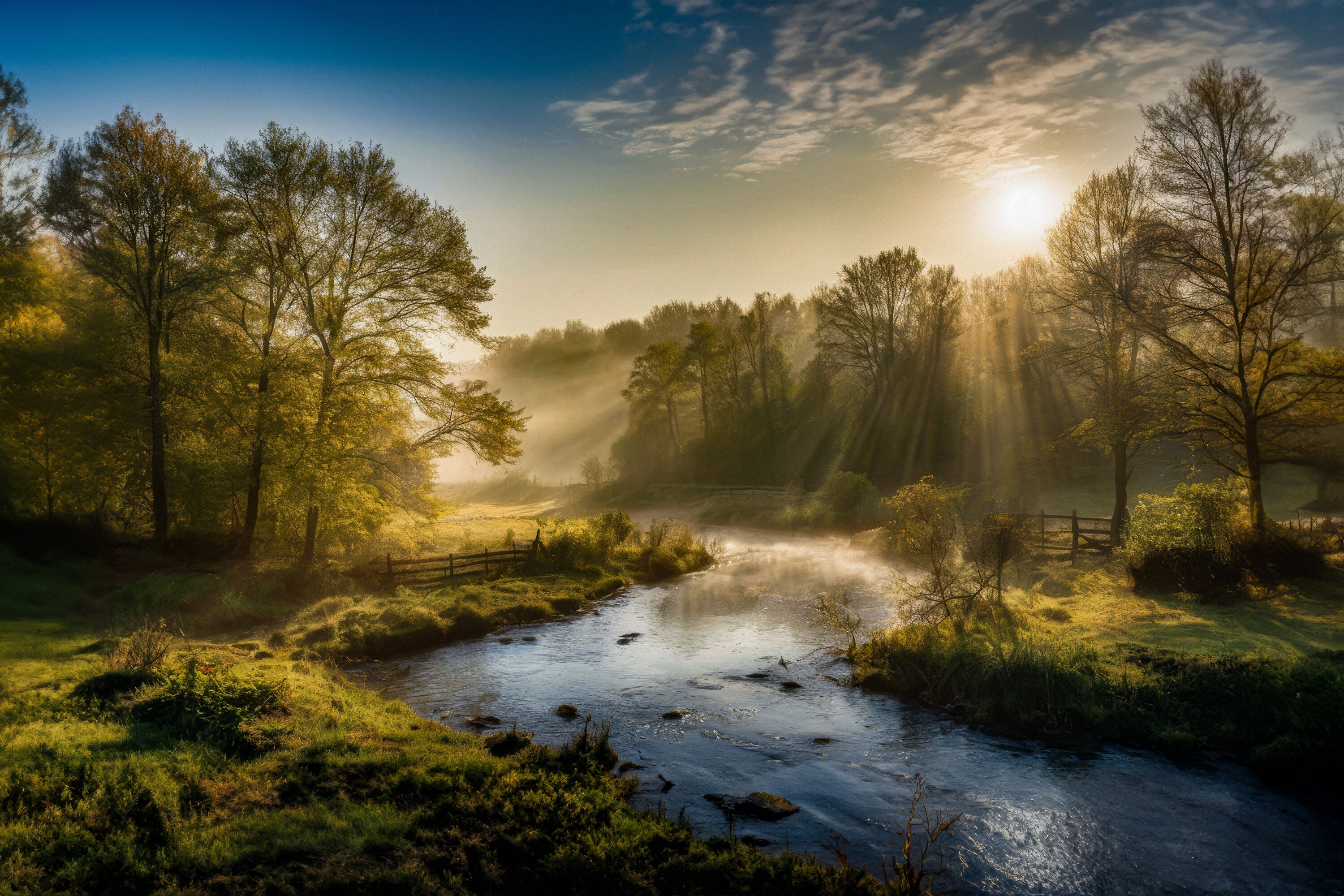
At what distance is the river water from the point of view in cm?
734

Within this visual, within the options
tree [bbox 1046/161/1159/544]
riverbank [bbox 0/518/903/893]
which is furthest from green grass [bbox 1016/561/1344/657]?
riverbank [bbox 0/518/903/893]

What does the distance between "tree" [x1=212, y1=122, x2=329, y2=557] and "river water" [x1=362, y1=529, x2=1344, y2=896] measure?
8.69 meters

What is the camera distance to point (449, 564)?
21969mm

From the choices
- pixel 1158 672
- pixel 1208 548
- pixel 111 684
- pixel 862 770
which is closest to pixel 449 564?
pixel 111 684

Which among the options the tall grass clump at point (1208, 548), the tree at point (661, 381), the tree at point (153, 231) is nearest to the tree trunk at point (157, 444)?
the tree at point (153, 231)

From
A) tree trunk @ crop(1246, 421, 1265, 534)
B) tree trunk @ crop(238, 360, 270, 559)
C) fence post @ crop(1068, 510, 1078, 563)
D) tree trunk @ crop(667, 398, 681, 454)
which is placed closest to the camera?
tree trunk @ crop(1246, 421, 1265, 534)

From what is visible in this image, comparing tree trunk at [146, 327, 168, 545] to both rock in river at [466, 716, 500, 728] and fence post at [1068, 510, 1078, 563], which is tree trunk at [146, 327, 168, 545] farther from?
fence post at [1068, 510, 1078, 563]

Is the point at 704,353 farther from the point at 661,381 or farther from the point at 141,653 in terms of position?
the point at 141,653

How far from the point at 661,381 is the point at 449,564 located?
125ft

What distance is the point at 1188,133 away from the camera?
18.0 meters

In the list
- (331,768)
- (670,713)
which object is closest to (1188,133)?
(670,713)

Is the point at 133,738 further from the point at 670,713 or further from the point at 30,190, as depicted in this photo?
the point at 30,190

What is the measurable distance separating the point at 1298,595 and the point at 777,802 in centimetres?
1356

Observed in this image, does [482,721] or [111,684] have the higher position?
[111,684]
